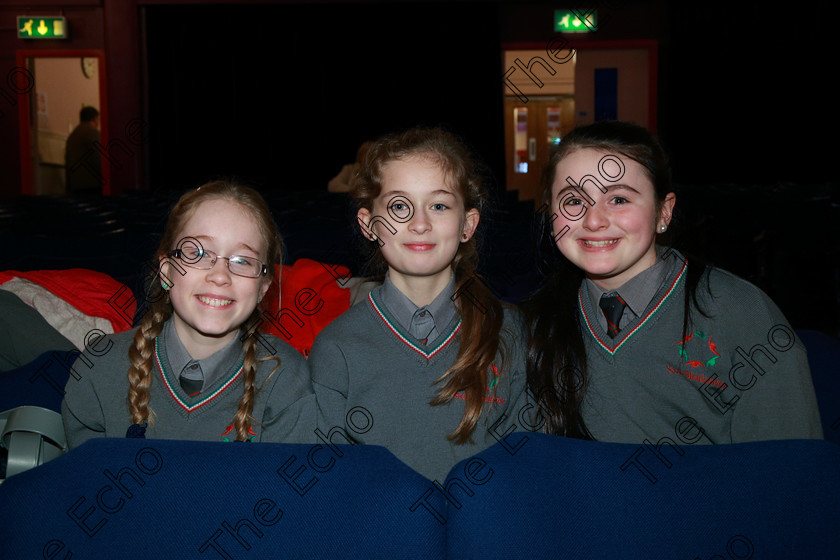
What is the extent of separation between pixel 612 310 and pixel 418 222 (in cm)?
44

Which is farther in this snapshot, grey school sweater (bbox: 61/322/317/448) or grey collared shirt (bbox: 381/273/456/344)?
grey collared shirt (bbox: 381/273/456/344)

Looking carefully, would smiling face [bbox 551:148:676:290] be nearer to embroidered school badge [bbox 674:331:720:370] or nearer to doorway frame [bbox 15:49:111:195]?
embroidered school badge [bbox 674:331:720:370]

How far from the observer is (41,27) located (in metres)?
9.08

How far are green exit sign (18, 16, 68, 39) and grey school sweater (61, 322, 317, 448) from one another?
30.8 feet

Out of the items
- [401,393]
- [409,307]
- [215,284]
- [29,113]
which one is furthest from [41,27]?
[401,393]

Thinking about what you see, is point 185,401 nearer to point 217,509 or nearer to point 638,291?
point 217,509

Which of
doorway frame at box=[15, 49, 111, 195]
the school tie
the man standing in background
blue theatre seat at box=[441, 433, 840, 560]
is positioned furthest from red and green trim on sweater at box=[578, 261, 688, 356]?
doorway frame at box=[15, 49, 111, 195]

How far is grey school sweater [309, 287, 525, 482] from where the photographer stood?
137 centimetres

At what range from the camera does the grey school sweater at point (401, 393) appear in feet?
4.48

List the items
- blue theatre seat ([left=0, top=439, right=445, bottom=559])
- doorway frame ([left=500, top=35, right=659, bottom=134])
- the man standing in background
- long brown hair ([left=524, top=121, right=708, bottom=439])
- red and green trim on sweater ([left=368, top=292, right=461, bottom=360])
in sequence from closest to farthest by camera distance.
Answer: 1. blue theatre seat ([left=0, top=439, right=445, bottom=559])
2. long brown hair ([left=524, top=121, right=708, bottom=439])
3. red and green trim on sweater ([left=368, top=292, right=461, bottom=360])
4. the man standing in background
5. doorway frame ([left=500, top=35, right=659, bottom=134])

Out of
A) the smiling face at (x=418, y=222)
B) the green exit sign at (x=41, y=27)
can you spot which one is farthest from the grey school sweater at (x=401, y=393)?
the green exit sign at (x=41, y=27)

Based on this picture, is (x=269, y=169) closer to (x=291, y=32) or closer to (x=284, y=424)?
(x=291, y=32)

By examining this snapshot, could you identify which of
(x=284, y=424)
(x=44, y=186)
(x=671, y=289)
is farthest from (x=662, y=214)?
(x=44, y=186)

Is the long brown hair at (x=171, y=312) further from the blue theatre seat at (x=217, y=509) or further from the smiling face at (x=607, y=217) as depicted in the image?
the smiling face at (x=607, y=217)
